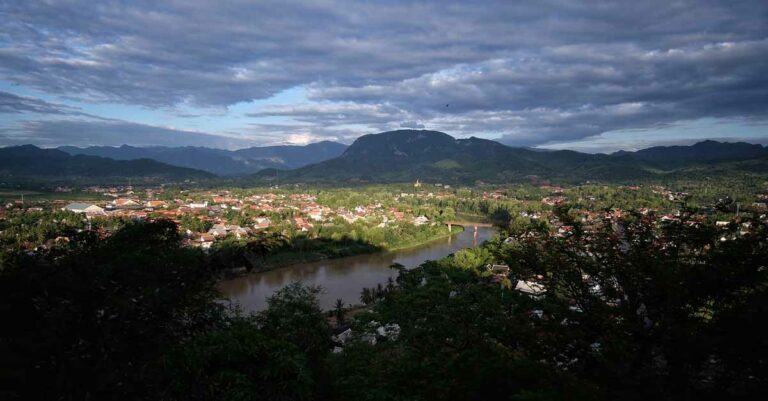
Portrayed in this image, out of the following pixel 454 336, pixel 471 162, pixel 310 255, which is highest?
pixel 471 162

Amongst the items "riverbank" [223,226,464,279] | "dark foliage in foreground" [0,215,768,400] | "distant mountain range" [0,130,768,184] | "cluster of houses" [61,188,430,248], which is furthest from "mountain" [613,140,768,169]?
"dark foliage in foreground" [0,215,768,400]

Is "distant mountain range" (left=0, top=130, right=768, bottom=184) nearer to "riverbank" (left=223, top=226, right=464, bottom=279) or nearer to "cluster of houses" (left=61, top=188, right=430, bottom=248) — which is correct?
"cluster of houses" (left=61, top=188, right=430, bottom=248)

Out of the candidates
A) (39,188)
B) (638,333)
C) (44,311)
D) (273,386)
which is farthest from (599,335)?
(39,188)

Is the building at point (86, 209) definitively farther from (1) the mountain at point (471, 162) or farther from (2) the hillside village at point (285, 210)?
(1) the mountain at point (471, 162)

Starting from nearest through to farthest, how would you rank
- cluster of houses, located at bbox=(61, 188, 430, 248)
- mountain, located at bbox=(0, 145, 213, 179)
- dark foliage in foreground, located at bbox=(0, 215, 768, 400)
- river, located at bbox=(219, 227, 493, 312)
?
dark foliage in foreground, located at bbox=(0, 215, 768, 400)
river, located at bbox=(219, 227, 493, 312)
cluster of houses, located at bbox=(61, 188, 430, 248)
mountain, located at bbox=(0, 145, 213, 179)

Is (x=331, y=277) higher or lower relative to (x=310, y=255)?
lower

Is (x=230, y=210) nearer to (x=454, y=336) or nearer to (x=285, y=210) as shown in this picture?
(x=285, y=210)

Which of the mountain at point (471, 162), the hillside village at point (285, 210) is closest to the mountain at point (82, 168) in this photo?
the mountain at point (471, 162)

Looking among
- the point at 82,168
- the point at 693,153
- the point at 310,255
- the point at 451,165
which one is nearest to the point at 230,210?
the point at 310,255
